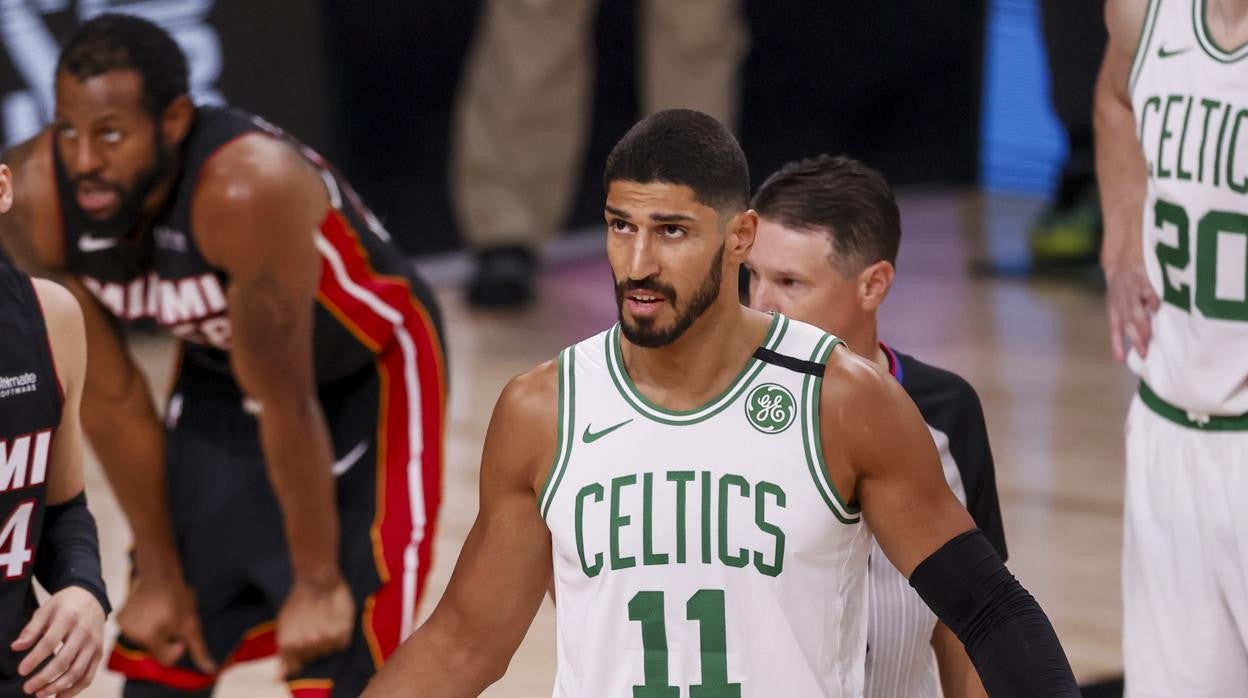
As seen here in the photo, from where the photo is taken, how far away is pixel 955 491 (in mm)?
3146

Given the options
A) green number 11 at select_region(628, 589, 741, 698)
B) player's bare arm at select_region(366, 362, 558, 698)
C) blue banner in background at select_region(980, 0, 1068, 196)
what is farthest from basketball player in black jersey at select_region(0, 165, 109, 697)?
blue banner in background at select_region(980, 0, 1068, 196)

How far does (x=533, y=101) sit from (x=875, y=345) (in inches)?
233

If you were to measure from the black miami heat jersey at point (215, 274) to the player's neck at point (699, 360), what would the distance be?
1599mm

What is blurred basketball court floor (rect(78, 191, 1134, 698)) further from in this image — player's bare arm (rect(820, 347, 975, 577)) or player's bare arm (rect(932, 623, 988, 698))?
player's bare arm (rect(820, 347, 975, 577))

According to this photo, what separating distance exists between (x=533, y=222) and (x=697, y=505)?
6.75 m

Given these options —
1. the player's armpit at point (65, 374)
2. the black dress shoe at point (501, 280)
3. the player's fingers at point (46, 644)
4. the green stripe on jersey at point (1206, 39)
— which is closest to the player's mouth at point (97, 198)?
the player's armpit at point (65, 374)

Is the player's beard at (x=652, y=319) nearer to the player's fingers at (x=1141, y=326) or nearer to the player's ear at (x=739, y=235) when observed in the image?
the player's ear at (x=739, y=235)

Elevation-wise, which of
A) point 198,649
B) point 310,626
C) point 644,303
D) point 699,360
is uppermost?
point 644,303

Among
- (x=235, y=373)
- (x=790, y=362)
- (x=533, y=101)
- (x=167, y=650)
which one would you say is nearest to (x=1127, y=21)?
(x=790, y=362)

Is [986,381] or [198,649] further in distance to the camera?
[986,381]

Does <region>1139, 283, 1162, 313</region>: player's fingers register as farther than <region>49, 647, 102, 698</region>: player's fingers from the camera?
Yes

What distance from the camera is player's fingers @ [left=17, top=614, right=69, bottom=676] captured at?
299cm

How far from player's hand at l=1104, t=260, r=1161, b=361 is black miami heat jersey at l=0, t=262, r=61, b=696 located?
1.93 metres

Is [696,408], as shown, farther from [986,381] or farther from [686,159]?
[986,381]
